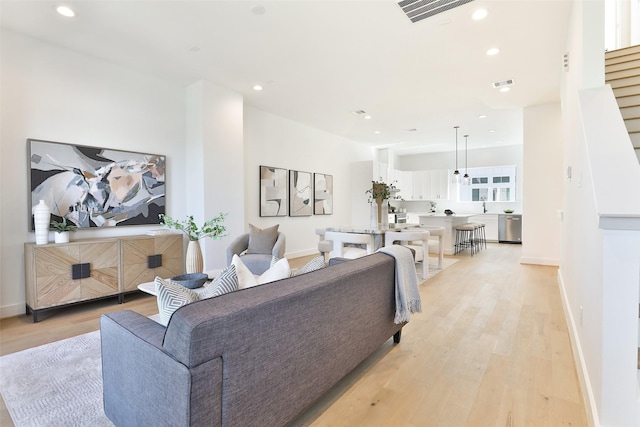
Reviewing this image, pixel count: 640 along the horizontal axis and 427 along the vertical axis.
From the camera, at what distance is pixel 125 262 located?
3.85 m

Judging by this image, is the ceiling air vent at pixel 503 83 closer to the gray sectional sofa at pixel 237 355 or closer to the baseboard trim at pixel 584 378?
the baseboard trim at pixel 584 378

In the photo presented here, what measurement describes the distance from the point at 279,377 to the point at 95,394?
1.40 metres

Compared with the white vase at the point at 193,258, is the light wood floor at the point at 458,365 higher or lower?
lower

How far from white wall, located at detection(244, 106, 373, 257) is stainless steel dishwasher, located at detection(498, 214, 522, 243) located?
13.8 feet

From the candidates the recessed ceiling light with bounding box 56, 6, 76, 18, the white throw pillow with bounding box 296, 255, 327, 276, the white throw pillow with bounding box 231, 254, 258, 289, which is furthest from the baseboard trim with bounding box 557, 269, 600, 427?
the recessed ceiling light with bounding box 56, 6, 76, 18

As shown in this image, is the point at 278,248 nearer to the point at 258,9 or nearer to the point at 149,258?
the point at 149,258

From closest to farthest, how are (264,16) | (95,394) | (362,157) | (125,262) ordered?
(95,394) → (264,16) → (125,262) → (362,157)

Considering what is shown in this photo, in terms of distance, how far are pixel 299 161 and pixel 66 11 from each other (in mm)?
4594

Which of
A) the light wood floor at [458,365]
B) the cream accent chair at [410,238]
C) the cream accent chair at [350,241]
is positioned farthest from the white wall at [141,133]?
the cream accent chair at [410,238]

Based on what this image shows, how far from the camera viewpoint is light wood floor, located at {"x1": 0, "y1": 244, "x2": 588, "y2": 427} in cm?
176

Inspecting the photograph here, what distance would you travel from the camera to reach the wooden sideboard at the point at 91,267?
10.7 feet

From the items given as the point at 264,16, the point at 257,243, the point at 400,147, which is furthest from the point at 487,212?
the point at 264,16

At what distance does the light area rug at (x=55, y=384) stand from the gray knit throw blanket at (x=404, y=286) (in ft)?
6.48

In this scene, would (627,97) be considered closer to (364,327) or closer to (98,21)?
(364,327)
